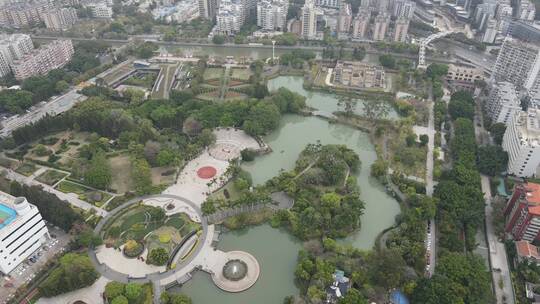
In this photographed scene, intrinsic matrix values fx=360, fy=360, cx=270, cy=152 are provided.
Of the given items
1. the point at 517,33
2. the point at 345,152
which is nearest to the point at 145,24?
the point at 345,152

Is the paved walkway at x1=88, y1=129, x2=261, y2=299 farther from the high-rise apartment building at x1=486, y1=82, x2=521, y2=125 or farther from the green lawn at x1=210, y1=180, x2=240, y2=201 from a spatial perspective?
the high-rise apartment building at x1=486, y1=82, x2=521, y2=125

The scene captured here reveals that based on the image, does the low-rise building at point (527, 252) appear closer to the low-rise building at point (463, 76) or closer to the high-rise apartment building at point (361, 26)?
the low-rise building at point (463, 76)

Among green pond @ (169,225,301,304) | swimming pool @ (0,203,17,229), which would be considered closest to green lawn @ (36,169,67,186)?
swimming pool @ (0,203,17,229)

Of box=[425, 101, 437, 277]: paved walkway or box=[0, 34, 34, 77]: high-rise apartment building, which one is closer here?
box=[425, 101, 437, 277]: paved walkway

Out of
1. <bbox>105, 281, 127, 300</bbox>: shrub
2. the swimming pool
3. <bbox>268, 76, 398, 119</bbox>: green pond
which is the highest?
the swimming pool

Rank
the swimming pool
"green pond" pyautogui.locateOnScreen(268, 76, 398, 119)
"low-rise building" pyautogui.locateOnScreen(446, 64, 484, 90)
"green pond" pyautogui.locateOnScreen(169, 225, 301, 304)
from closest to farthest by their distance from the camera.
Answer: "green pond" pyautogui.locateOnScreen(169, 225, 301, 304) → the swimming pool → "green pond" pyautogui.locateOnScreen(268, 76, 398, 119) → "low-rise building" pyautogui.locateOnScreen(446, 64, 484, 90)

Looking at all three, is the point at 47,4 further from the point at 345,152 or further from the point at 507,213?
the point at 507,213
